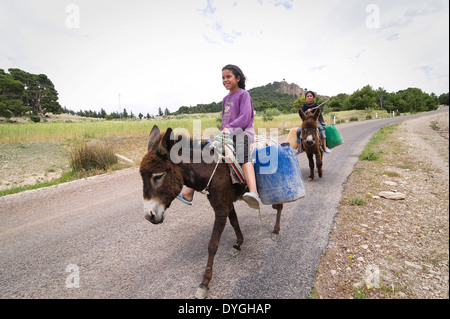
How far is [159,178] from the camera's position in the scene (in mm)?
2230

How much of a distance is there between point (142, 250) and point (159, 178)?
64.3 inches

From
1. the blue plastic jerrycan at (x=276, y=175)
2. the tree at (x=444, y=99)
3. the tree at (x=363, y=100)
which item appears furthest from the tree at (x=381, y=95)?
the blue plastic jerrycan at (x=276, y=175)

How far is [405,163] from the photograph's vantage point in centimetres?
765

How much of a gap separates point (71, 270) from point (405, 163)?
33.3 feet

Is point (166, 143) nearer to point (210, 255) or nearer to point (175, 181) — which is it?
point (175, 181)

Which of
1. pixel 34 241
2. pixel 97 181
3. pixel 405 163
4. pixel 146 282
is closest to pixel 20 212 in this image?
pixel 34 241

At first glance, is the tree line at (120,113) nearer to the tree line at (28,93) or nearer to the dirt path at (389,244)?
the tree line at (28,93)

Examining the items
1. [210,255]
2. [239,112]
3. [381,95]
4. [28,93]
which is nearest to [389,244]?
[210,255]

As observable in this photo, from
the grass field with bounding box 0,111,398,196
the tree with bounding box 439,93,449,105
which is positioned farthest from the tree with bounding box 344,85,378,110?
the grass field with bounding box 0,111,398,196

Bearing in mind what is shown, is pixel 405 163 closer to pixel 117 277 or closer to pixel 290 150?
pixel 290 150

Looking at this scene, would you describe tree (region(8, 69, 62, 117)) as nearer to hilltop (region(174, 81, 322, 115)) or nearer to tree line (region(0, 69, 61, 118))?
tree line (region(0, 69, 61, 118))

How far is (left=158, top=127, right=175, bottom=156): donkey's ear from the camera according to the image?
2.19 m

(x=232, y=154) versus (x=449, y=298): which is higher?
(x=232, y=154)

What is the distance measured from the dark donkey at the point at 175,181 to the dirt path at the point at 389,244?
4.23 feet
